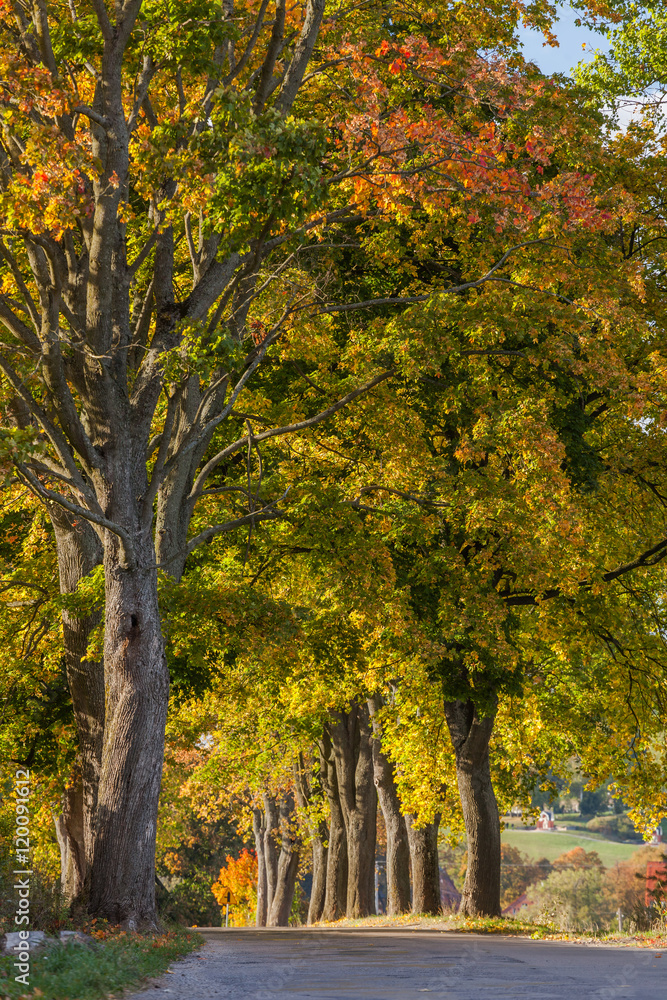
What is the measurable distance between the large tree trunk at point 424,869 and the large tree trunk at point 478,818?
396cm

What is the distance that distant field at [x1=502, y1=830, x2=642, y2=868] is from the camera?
379 ft

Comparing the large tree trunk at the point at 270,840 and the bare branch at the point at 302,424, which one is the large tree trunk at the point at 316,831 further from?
the bare branch at the point at 302,424

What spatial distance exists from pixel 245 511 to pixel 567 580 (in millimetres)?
5590


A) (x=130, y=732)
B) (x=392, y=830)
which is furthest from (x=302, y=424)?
(x=392, y=830)

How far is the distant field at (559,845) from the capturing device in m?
116

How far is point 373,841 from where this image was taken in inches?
1063

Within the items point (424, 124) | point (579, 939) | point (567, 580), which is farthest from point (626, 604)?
point (424, 124)

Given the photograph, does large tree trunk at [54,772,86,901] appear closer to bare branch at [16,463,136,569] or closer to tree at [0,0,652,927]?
tree at [0,0,652,927]

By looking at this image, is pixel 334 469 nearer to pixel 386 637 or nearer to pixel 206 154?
pixel 386 637

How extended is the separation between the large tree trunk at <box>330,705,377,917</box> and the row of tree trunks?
6194mm

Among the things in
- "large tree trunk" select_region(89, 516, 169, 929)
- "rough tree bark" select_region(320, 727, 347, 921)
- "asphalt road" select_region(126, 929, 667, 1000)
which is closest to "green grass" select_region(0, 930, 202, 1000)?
"asphalt road" select_region(126, 929, 667, 1000)

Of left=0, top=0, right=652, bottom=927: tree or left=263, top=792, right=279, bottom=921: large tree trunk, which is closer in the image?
left=0, top=0, right=652, bottom=927: tree

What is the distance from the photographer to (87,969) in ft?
22.5

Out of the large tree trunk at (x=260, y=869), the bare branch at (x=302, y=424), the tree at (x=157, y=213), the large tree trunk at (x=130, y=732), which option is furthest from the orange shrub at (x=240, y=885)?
the large tree trunk at (x=130, y=732)
